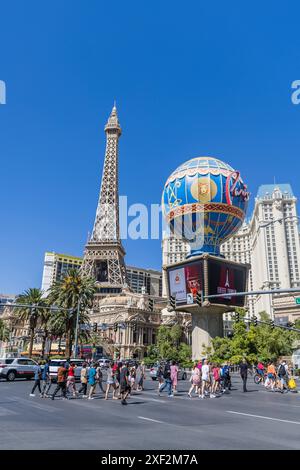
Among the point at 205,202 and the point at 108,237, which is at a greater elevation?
the point at 108,237

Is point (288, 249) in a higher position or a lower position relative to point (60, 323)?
higher

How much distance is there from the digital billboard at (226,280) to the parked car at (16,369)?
65.1 ft

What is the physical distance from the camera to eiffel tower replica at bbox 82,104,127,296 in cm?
10488

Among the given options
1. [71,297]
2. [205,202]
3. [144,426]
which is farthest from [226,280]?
[144,426]

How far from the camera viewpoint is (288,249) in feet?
422

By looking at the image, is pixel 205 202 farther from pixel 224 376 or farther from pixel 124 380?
pixel 124 380

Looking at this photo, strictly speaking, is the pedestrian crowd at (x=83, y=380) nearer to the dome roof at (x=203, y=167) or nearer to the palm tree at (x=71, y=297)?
the palm tree at (x=71, y=297)

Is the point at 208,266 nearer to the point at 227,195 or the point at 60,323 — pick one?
the point at 227,195

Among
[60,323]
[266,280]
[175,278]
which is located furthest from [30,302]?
[266,280]

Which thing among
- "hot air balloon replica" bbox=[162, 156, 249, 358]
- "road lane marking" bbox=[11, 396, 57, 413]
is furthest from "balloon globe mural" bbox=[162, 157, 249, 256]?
"road lane marking" bbox=[11, 396, 57, 413]

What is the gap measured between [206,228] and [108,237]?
68.1 metres

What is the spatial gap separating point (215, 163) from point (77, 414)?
35.0m

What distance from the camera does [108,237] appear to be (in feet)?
357

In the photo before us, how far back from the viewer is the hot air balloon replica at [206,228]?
41.8 meters
